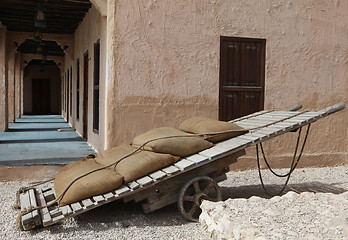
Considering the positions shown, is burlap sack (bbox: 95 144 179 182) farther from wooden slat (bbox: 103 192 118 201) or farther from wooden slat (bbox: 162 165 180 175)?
wooden slat (bbox: 103 192 118 201)

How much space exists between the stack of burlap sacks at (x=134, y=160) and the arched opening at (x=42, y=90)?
20767mm

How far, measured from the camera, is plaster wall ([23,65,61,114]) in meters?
23.5

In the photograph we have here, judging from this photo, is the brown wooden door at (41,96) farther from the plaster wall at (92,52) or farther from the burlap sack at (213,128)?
the burlap sack at (213,128)

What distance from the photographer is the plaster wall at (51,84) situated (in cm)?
2355

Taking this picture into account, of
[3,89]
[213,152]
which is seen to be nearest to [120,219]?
[213,152]

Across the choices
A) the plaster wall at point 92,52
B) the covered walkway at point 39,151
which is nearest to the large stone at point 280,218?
the covered walkway at point 39,151

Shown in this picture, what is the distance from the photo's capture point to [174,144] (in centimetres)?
399

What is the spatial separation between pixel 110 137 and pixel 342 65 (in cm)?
428

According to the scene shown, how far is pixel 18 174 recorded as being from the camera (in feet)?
17.6

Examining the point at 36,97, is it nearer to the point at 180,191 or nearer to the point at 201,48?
the point at 201,48

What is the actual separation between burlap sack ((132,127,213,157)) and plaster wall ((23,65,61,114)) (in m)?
20.9

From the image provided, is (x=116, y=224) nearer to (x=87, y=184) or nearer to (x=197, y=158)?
(x=87, y=184)

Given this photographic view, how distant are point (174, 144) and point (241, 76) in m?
2.76

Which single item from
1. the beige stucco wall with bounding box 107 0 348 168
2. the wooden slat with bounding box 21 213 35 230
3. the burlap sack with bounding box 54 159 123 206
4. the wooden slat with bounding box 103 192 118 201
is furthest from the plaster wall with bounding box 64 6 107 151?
the wooden slat with bounding box 21 213 35 230
